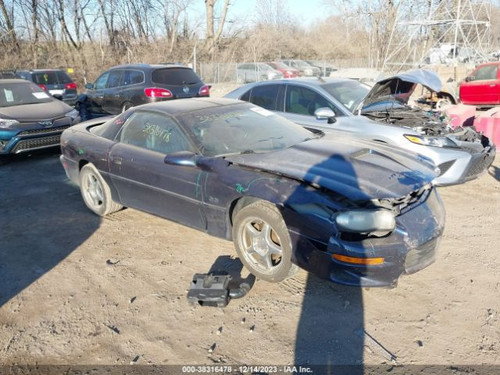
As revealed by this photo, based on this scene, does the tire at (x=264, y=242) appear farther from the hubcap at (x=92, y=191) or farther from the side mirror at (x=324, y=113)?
the side mirror at (x=324, y=113)

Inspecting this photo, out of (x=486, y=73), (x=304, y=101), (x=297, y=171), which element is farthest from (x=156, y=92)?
(x=486, y=73)

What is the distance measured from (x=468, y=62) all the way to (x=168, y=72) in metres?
22.4

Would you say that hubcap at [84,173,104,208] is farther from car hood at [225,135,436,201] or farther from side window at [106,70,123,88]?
side window at [106,70,123,88]

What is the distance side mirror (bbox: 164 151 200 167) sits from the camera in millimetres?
3879

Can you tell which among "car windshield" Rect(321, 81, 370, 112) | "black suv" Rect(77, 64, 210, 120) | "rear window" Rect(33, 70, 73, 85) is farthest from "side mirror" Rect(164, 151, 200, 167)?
"rear window" Rect(33, 70, 73, 85)

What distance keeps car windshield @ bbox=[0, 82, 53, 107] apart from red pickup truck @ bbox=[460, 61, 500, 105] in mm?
12696

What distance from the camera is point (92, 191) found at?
530 cm

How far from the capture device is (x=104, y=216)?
5.22m

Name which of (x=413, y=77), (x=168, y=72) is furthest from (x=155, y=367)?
(x=168, y=72)

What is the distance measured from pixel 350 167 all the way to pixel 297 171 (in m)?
0.48

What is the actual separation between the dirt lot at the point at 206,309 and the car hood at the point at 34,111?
386 cm

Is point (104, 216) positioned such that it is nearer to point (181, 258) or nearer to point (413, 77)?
point (181, 258)

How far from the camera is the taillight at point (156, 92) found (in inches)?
403

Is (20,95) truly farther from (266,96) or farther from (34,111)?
(266,96)
